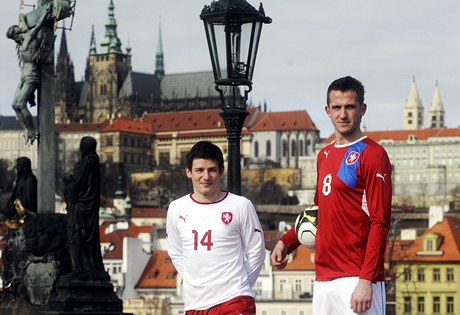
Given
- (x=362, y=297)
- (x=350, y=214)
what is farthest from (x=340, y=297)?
(x=350, y=214)

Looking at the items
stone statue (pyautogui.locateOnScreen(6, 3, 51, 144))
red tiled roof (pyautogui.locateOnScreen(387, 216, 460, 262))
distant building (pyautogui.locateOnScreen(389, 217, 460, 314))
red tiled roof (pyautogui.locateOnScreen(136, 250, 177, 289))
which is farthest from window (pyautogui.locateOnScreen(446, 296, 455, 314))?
stone statue (pyautogui.locateOnScreen(6, 3, 51, 144))

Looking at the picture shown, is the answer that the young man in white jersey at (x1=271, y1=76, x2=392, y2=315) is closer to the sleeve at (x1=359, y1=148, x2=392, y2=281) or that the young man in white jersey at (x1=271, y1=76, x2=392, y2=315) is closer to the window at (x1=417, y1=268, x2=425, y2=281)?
the sleeve at (x1=359, y1=148, x2=392, y2=281)

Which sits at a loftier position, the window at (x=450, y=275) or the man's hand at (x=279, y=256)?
the man's hand at (x=279, y=256)

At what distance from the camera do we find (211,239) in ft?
25.2

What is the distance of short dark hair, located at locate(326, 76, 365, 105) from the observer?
281 inches

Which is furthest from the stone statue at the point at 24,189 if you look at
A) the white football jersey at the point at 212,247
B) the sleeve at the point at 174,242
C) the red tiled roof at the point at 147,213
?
the red tiled roof at the point at 147,213

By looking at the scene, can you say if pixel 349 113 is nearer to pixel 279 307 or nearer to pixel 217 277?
pixel 217 277

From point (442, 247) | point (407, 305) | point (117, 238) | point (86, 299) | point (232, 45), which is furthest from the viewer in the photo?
point (117, 238)

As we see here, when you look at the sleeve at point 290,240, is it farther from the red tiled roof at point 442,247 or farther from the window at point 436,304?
the window at point 436,304

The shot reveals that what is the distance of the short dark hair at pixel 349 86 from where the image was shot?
7.13 m

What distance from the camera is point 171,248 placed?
785 cm

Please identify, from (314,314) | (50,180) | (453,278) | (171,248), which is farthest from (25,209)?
(453,278)

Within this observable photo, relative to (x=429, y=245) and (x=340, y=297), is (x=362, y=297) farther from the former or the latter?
(x=429, y=245)

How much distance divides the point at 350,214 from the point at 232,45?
3.80 meters
